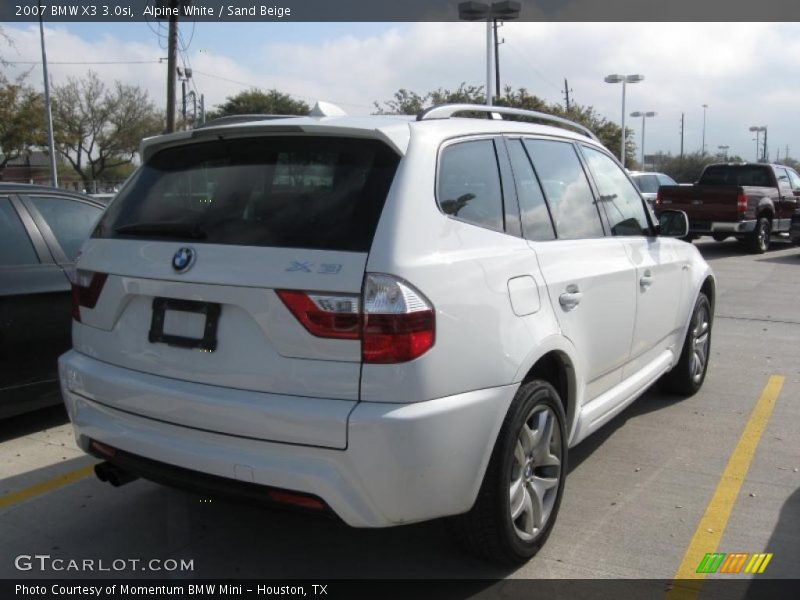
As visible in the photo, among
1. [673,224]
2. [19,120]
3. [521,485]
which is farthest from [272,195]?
[19,120]

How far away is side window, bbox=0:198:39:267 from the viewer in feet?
15.8

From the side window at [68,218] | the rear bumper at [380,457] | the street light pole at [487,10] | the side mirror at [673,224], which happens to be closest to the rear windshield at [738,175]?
the street light pole at [487,10]

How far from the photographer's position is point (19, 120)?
35.8 meters

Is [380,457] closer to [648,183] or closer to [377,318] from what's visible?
[377,318]

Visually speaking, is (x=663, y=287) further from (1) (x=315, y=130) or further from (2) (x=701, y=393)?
(1) (x=315, y=130)

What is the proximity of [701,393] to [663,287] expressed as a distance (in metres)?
1.56

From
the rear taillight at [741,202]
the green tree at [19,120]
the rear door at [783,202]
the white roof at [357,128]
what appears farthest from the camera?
the green tree at [19,120]

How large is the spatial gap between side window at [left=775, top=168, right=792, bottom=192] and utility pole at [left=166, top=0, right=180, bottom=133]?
15.9 m

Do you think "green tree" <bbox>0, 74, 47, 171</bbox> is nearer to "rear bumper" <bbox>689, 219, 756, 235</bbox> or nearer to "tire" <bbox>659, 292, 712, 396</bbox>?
"rear bumper" <bbox>689, 219, 756, 235</bbox>

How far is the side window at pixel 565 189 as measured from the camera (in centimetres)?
372

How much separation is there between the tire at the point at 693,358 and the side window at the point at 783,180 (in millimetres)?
14168

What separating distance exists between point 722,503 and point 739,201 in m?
13.8

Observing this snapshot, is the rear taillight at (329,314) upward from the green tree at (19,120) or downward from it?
downward

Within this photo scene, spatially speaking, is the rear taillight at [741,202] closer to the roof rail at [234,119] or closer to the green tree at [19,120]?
the roof rail at [234,119]
